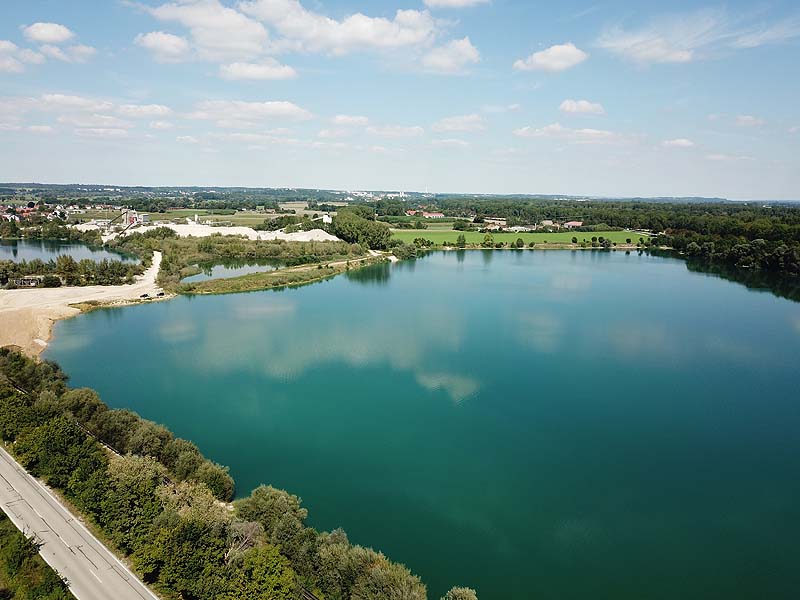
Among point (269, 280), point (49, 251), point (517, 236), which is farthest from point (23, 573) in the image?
point (517, 236)

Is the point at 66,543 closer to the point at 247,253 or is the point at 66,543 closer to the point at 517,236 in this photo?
the point at 247,253

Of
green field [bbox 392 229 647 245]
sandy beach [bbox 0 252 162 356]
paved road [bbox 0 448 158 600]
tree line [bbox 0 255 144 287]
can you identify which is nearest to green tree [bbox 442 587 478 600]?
paved road [bbox 0 448 158 600]

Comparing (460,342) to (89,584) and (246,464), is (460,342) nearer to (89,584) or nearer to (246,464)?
(246,464)

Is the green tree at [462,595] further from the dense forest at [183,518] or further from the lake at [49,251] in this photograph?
the lake at [49,251]

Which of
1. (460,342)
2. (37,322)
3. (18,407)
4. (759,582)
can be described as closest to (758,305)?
(460,342)

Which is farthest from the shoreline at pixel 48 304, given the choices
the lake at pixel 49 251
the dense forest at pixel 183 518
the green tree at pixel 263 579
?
the green tree at pixel 263 579

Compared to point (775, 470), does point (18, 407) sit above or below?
above
